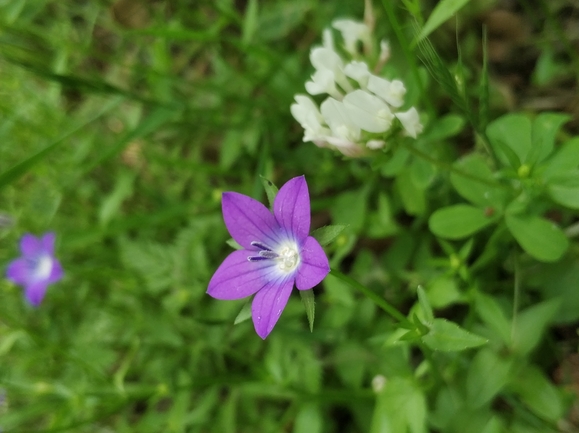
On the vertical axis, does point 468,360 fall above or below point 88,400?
below

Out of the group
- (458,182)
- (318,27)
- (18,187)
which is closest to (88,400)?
(18,187)

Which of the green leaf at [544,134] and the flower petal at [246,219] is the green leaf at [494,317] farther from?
the flower petal at [246,219]

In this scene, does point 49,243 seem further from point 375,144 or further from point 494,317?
point 494,317

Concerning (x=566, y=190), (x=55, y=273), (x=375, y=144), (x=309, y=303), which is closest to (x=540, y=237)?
(x=566, y=190)

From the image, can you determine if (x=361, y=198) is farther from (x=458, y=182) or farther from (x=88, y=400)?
(x=88, y=400)

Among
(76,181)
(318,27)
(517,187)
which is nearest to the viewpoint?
(517,187)

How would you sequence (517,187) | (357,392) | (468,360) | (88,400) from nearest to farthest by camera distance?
(517,187), (468,360), (357,392), (88,400)
